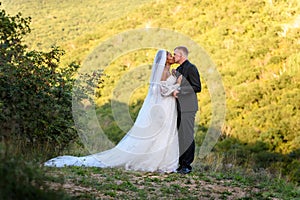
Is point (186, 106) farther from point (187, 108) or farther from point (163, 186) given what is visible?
point (163, 186)

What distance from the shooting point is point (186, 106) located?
26.7 feet

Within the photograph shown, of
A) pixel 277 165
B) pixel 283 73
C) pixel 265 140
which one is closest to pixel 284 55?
pixel 283 73

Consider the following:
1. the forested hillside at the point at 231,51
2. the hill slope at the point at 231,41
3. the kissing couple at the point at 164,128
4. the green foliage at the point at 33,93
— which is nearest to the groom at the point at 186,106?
the kissing couple at the point at 164,128

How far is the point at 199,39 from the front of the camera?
30.6 meters

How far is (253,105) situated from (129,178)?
17.0 m

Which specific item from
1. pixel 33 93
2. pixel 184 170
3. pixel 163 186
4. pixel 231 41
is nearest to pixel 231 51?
pixel 231 41

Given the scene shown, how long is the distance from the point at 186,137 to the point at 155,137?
54 centimetres

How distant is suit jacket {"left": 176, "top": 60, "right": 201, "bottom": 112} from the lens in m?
8.04

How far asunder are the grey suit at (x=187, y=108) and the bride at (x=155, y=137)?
105mm

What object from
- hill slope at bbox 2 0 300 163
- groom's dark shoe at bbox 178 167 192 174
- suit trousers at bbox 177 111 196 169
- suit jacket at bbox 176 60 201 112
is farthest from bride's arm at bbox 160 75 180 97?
hill slope at bbox 2 0 300 163

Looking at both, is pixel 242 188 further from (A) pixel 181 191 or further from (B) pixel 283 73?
(B) pixel 283 73

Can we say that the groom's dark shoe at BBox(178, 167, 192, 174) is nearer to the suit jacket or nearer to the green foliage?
the suit jacket

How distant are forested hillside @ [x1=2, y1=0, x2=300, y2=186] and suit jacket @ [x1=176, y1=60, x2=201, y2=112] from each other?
4927 mm

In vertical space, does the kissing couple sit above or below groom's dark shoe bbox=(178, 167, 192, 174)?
above
